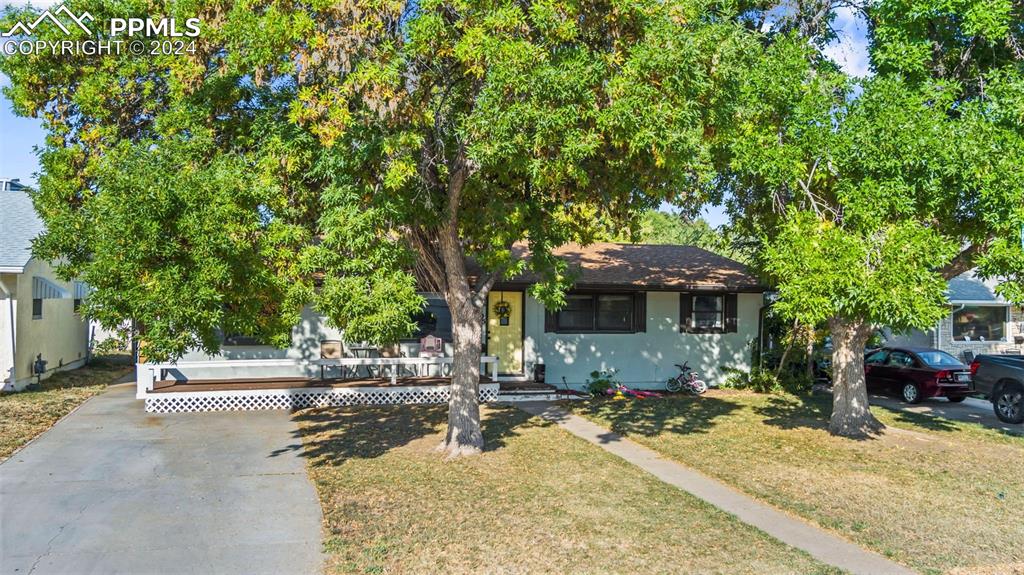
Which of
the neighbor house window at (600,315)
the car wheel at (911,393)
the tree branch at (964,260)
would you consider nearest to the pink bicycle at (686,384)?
the neighbor house window at (600,315)

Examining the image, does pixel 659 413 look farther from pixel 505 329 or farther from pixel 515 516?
pixel 515 516

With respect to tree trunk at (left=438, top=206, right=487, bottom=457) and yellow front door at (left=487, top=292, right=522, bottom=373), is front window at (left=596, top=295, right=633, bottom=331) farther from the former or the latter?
tree trunk at (left=438, top=206, right=487, bottom=457)

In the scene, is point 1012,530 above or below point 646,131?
below

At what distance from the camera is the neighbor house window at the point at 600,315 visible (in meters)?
18.2

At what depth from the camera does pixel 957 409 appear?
53.5ft

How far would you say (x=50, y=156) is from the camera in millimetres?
11906

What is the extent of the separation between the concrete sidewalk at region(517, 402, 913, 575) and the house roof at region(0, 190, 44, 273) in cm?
1269

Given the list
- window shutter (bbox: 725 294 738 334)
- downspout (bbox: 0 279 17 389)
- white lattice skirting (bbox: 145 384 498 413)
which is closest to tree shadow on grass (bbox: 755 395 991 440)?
window shutter (bbox: 725 294 738 334)

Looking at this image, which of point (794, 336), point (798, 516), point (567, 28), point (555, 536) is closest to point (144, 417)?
point (555, 536)

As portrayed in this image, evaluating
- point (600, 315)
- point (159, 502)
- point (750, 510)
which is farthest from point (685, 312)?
point (159, 502)

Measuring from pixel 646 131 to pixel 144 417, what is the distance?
11038 millimetres

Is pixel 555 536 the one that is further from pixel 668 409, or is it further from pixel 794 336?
pixel 794 336

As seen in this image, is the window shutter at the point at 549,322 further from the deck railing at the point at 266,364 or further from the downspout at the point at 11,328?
the downspout at the point at 11,328

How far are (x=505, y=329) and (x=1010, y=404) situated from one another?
35.8 feet
